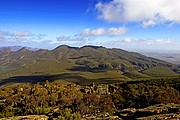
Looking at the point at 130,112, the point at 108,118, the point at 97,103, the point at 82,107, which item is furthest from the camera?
the point at 97,103

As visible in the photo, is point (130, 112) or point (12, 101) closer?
point (130, 112)

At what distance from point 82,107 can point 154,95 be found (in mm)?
40387

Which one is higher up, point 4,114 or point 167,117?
point 167,117

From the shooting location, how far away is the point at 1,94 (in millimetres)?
133000

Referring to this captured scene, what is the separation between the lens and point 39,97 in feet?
357

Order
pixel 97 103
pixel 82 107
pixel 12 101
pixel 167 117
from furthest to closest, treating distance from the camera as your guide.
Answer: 1. pixel 12 101
2. pixel 97 103
3. pixel 82 107
4. pixel 167 117

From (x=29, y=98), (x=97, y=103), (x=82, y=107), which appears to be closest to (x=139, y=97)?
(x=97, y=103)

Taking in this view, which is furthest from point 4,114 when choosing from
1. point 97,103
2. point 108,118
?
point 108,118

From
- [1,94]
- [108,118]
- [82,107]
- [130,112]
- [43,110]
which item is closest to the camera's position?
[108,118]

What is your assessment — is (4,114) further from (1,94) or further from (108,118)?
(1,94)

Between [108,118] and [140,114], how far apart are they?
7128 millimetres

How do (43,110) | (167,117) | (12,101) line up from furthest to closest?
(12,101), (43,110), (167,117)

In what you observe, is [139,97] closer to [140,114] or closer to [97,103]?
[97,103]

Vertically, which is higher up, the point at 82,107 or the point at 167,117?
the point at 167,117
